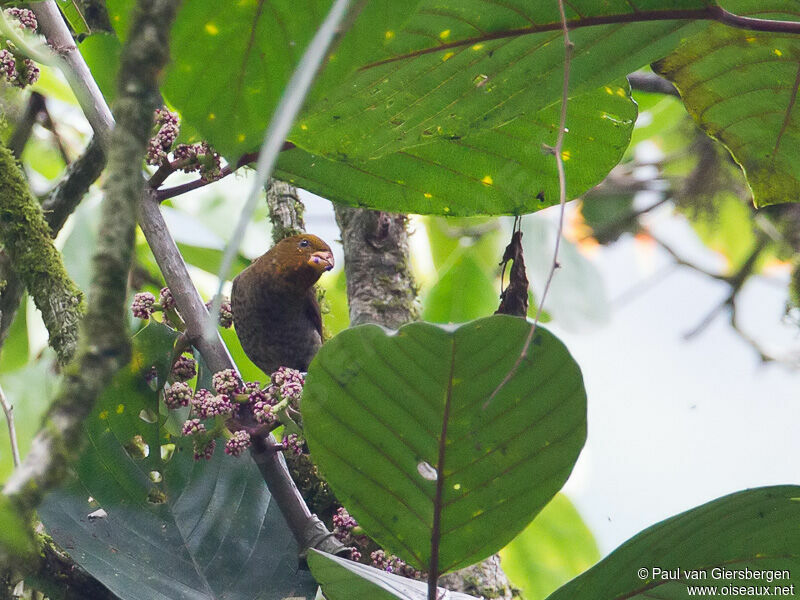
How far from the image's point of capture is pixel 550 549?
9.19ft

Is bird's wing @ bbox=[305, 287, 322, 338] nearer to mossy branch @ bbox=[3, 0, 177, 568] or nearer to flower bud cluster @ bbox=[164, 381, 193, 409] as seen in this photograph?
flower bud cluster @ bbox=[164, 381, 193, 409]

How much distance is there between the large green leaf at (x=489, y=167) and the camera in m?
1.62

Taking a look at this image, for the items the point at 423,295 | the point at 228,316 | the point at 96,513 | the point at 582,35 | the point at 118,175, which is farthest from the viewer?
the point at 423,295

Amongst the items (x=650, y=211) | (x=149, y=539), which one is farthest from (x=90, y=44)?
(x=650, y=211)

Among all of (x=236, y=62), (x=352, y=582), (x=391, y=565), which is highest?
(x=236, y=62)

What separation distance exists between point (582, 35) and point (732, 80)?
1.47 feet

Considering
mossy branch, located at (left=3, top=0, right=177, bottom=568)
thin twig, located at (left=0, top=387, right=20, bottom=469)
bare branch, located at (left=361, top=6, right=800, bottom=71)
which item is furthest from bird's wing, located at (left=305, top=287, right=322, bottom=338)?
mossy branch, located at (left=3, top=0, right=177, bottom=568)

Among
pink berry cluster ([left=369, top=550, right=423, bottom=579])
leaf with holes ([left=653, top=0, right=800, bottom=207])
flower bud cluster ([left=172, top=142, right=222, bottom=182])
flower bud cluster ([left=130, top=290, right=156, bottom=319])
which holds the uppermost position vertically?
leaf with holes ([left=653, top=0, right=800, bottom=207])

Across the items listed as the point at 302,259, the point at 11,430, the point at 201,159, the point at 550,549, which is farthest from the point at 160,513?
the point at 302,259

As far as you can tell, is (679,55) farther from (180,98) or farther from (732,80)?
(180,98)

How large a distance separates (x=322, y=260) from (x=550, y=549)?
53.6 inches

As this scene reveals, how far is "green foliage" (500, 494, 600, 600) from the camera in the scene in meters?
2.76

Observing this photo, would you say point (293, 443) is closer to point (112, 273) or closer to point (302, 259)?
point (112, 273)

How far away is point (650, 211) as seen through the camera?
15.6 ft
